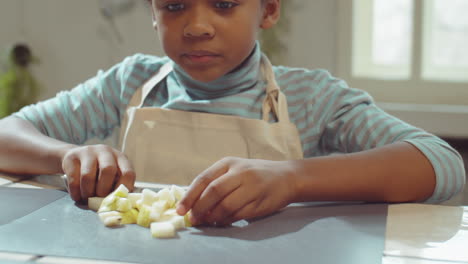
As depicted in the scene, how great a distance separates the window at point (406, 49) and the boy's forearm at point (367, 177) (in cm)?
133

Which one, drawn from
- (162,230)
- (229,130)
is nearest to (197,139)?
(229,130)

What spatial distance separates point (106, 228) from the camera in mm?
735

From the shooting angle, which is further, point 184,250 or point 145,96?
point 145,96

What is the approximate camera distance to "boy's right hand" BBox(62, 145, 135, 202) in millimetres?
870

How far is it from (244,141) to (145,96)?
25 centimetres

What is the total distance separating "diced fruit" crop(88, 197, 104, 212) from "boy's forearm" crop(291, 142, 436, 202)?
274mm

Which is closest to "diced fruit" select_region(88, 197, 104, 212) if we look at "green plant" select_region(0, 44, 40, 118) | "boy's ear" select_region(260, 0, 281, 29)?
"boy's ear" select_region(260, 0, 281, 29)

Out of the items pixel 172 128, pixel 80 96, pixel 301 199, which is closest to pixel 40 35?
pixel 80 96

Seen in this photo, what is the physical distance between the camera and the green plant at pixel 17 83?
253 centimetres

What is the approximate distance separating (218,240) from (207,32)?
431 mm

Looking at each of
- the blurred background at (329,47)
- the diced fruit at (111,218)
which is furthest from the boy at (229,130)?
the blurred background at (329,47)

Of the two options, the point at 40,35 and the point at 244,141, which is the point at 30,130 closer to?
the point at 244,141

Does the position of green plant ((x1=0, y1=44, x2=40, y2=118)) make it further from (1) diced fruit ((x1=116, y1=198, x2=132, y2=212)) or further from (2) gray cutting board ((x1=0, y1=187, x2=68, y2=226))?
(1) diced fruit ((x1=116, y1=198, x2=132, y2=212))

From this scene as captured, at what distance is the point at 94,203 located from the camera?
32.7 inches
